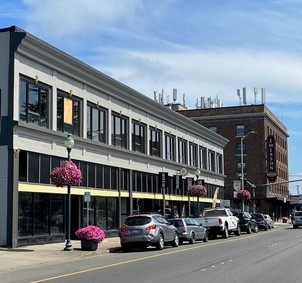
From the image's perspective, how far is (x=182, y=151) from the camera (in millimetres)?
46938

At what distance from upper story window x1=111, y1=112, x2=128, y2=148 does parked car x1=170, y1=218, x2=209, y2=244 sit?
27.4ft

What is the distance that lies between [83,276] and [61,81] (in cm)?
1566

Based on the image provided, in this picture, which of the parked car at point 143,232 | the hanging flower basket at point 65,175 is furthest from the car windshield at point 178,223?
the hanging flower basket at point 65,175

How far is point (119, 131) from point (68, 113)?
6.94 meters

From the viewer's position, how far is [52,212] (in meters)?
25.5

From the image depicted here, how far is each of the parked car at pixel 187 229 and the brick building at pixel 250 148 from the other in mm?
50144

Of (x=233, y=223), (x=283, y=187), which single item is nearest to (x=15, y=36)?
(x=233, y=223)

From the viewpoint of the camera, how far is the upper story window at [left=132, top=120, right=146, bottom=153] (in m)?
36.4

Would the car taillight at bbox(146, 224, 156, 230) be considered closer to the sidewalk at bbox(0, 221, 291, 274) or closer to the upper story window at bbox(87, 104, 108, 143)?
the sidewalk at bbox(0, 221, 291, 274)

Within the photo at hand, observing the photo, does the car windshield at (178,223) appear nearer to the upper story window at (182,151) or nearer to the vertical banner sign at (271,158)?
the upper story window at (182,151)

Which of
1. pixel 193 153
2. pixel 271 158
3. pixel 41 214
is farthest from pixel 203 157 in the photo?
pixel 41 214

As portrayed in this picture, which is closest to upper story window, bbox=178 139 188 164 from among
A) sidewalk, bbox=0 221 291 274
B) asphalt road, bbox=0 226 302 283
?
sidewalk, bbox=0 221 291 274

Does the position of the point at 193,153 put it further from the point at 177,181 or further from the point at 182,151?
the point at 177,181

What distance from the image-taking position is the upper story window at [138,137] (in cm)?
3638
